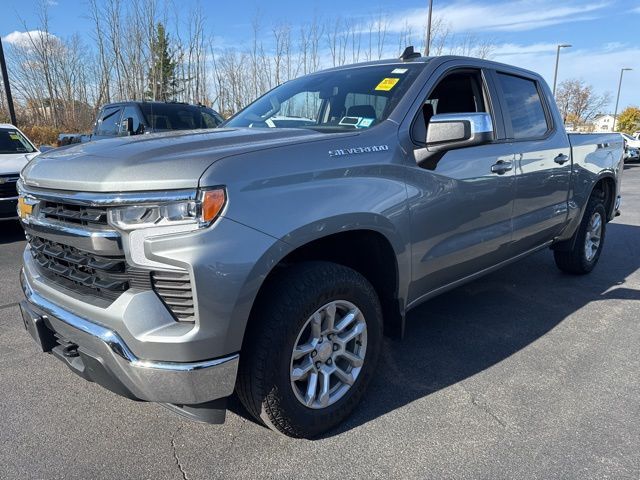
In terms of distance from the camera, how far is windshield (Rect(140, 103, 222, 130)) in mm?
8672

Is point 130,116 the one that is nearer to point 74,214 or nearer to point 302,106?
point 302,106

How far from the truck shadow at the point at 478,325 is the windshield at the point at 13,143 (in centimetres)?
699

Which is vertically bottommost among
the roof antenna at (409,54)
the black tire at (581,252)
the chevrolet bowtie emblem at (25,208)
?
the black tire at (581,252)

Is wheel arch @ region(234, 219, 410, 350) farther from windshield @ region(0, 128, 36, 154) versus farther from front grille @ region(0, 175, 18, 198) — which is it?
windshield @ region(0, 128, 36, 154)

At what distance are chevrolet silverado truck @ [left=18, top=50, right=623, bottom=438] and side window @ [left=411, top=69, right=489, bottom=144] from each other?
17 mm

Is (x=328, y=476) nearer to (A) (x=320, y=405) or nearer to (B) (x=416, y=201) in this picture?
(A) (x=320, y=405)

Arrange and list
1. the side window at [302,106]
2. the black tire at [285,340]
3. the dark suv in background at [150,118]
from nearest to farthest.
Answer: the black tire at [285,340], the side window at [302,106], the dark suv in background at [150,118]

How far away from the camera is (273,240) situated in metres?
Result: 2.03

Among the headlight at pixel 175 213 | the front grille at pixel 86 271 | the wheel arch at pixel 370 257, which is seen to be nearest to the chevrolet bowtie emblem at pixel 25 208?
the front grille at pixel 86 271

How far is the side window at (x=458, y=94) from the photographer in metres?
3.33

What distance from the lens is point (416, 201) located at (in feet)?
8.88

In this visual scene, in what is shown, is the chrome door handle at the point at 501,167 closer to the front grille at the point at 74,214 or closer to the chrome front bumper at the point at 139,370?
the chrome front bumper at the point at 139,370

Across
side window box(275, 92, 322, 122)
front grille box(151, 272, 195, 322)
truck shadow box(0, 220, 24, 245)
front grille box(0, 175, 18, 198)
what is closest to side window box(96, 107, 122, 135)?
truck shadow box(0, 220, 24, 245)

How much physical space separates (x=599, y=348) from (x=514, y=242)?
94 centimetres
